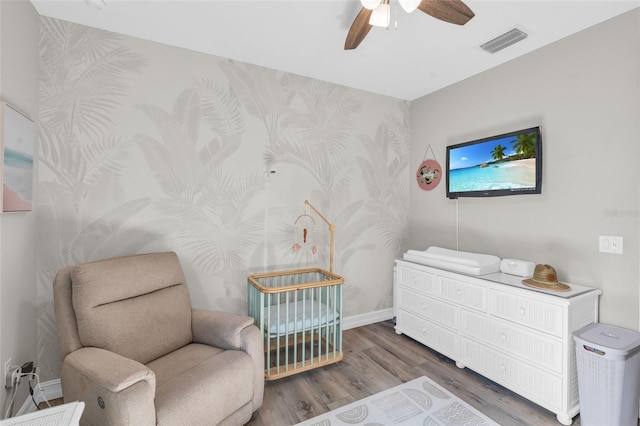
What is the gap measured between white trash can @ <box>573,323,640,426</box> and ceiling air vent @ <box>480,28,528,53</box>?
2088 mm

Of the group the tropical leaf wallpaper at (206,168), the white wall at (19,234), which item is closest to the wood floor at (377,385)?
the tropical leaf wallpaper at (206,168)

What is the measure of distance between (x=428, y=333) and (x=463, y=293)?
578 mm

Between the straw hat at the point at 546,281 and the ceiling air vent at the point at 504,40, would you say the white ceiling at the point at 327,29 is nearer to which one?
the ceiling air vent at the point at 504,40

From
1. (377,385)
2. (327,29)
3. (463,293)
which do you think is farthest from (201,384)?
(327,29)

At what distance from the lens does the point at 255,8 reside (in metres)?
1.96

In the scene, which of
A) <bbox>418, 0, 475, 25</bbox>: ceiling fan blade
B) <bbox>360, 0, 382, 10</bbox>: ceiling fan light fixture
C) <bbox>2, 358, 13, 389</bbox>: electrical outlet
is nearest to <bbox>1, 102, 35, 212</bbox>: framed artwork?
<bbox>2, 358, 13, 389</bbox>: electrical outlet

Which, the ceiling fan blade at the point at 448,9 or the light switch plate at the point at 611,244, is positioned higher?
the ceiling fan blade at the point at 448,9

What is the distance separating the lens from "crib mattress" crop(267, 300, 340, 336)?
7.63ft

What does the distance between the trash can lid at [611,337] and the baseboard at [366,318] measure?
1864mm

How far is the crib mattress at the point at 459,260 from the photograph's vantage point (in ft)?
8.01

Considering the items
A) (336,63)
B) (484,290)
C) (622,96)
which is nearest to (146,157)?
(336,63)

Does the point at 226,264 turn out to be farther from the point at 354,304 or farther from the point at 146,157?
the point at 354,304

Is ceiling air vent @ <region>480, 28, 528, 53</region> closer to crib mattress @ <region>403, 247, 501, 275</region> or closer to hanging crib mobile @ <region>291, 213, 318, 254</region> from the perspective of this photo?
crib mattress @ <region>403, 247, 501, 275</region>

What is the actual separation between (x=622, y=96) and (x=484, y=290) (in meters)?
1.57
